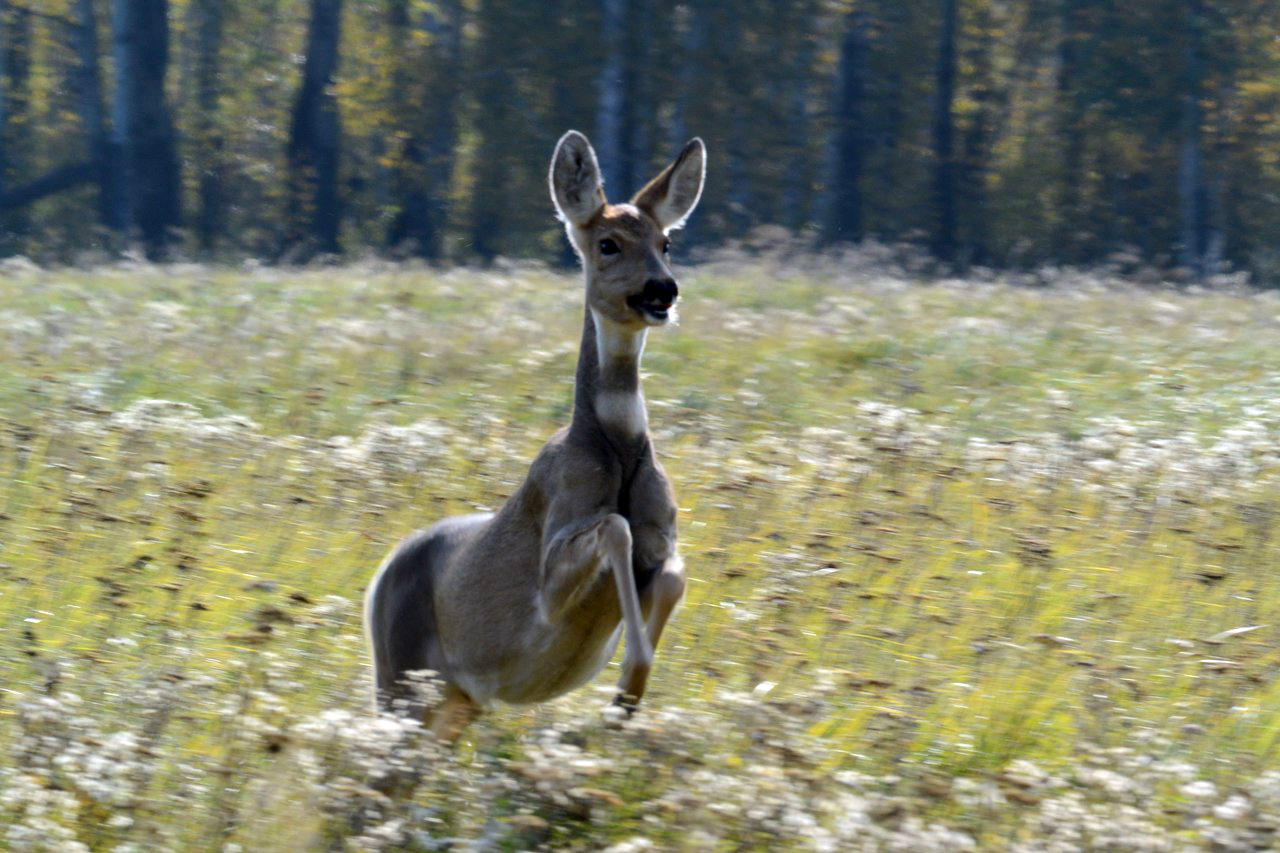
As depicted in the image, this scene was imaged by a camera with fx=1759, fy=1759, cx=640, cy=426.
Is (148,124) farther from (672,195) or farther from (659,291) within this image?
(659,291)

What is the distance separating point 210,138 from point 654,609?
4369cm

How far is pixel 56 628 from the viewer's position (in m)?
7.45

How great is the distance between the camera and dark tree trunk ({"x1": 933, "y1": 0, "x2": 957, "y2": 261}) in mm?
41688

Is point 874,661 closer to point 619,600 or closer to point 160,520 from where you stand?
point 619,600

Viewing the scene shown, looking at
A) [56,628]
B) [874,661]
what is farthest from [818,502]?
[56,628]

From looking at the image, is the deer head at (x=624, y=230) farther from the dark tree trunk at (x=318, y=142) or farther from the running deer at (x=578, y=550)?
the dark tree trunk at (x=318, y=142)

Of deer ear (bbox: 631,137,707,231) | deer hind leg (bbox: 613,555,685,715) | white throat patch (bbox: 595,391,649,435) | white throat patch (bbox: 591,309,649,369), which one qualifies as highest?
deer ear (bbox: 631,137,707,231)

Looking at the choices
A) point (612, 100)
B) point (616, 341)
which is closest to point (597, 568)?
point (616, 341)

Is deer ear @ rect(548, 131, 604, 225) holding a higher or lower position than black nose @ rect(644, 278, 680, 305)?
higher

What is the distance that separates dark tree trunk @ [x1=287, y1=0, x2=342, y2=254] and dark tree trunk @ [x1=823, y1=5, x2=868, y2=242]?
1184 centimetres

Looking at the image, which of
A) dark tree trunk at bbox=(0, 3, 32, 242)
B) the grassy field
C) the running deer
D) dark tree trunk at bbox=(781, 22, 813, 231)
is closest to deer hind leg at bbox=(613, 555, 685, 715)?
the running deer

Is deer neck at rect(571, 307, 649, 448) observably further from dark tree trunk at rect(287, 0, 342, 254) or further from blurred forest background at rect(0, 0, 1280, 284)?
dark tree trunk at rect(287, 0, 342, 254)

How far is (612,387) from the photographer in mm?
6082

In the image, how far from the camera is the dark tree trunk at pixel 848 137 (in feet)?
135
